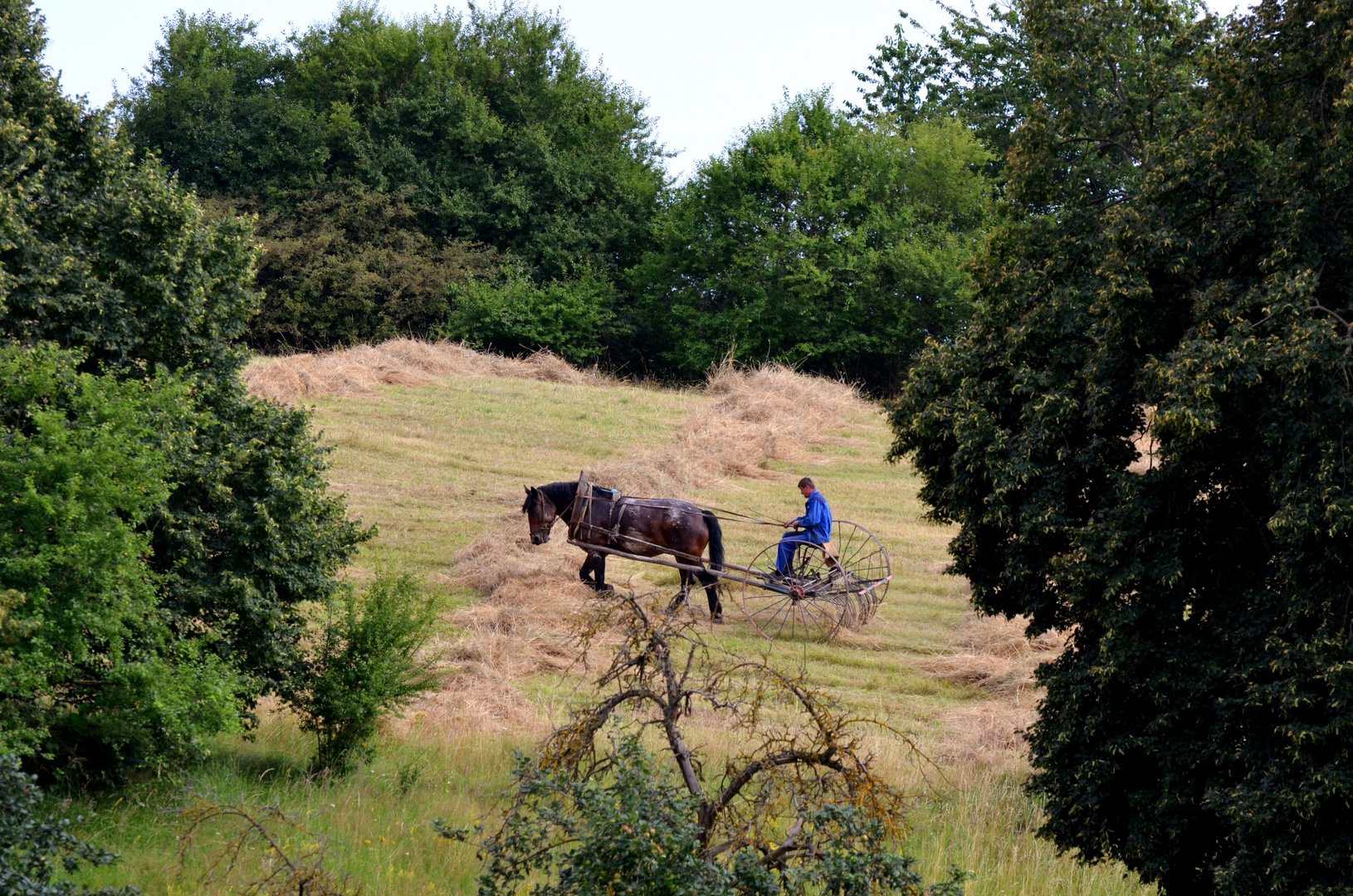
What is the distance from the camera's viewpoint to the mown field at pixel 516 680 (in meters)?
10.1

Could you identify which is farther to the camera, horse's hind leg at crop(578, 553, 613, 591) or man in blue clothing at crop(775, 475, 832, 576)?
horse's hind leg at crop(578, 553, 613, 591)

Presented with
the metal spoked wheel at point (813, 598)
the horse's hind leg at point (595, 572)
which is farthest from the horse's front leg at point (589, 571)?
the metal spoked wheel at point (813, 598)

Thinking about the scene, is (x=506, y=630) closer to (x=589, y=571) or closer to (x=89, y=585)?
(x=589, y=571)

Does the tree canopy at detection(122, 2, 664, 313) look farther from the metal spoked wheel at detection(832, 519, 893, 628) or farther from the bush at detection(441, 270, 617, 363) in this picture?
the metal spoked wheel at detection(832, 519, 893, 628)

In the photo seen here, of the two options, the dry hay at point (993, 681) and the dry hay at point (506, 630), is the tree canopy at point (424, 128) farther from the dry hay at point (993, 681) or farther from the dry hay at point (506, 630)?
the dry hay at point (993, 681)

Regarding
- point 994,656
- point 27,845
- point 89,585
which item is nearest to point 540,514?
point 994,656

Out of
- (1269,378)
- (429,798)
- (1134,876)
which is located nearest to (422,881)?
(429,798)

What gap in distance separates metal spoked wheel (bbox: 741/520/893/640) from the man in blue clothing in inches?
5.8

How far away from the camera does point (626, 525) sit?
1891 cm

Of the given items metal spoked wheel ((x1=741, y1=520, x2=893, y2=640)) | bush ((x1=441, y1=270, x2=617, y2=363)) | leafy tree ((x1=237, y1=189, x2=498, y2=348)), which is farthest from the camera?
bush ((x1=441, y1=270, x2=617, y2=363))

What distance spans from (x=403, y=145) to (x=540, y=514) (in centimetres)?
3739

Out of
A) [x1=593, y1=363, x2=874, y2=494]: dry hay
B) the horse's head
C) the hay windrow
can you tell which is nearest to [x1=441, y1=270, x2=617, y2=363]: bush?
the hay windrow

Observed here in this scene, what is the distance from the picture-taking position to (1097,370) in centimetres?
998

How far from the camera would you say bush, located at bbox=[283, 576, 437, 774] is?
12.2m
